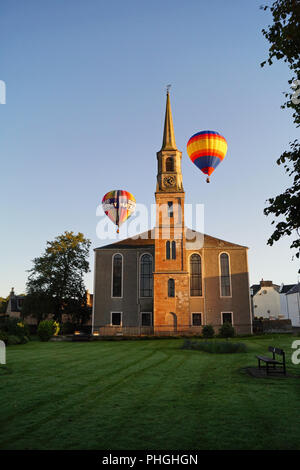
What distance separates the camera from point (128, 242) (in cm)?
4241

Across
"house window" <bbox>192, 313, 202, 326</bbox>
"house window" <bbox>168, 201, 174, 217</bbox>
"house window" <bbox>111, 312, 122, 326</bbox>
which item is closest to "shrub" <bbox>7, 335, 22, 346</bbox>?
"house window" <bbox>111, 312, 122, 326</bbox>

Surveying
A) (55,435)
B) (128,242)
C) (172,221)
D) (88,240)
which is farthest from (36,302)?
(55,435)

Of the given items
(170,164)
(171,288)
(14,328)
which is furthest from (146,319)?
(170,164)

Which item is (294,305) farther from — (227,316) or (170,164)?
(170,164)

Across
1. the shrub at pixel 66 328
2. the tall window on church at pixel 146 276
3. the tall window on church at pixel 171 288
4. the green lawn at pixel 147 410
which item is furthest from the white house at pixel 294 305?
the green lawn at pixel 147 410

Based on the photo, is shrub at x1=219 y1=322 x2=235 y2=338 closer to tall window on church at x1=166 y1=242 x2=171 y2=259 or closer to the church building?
the church building

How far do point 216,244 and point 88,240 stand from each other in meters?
20.1

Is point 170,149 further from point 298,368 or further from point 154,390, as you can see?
point 154,390

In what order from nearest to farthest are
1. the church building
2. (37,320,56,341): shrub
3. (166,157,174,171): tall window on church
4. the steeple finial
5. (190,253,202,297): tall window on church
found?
(37,320,56,341): shrub, the church building, (190,253,202,297): tall window on church, (166,157,174,171): tall window on church, the steeple finial

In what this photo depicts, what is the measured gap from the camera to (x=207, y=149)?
26797 mm

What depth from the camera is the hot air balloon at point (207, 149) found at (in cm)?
2680

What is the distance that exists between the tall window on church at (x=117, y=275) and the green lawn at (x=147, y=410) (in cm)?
2695

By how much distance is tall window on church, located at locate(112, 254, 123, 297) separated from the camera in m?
40.5

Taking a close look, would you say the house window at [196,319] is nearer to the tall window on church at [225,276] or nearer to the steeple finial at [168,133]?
the tall window on church at [225,276]
